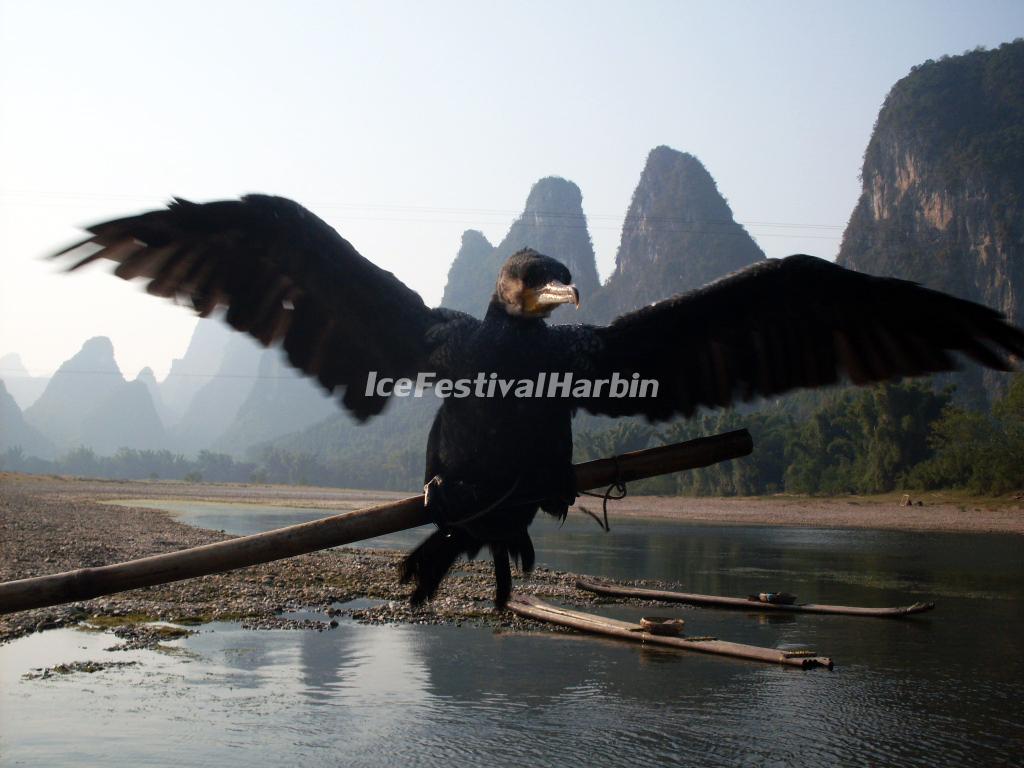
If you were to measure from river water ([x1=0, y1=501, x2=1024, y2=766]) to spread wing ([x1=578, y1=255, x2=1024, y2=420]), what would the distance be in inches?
228

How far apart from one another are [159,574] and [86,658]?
352 inches

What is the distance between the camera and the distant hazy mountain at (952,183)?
80.2m

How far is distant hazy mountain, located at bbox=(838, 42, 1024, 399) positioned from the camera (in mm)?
80250

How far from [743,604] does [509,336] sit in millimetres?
13523

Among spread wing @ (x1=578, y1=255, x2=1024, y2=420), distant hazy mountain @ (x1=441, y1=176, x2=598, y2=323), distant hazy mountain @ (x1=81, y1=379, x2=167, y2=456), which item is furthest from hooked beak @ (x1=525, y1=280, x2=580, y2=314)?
distant hazy mountain @ (x1=81, y1=379, x2=167, y2=456)

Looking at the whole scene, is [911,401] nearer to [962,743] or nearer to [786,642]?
[786,642]

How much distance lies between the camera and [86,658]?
11.2 metres

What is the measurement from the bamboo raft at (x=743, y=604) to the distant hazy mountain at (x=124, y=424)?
175441 millimetres

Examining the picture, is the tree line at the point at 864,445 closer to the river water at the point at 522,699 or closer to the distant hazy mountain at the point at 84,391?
the river water at the point at 522,699

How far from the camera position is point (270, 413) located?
165750 millimetres

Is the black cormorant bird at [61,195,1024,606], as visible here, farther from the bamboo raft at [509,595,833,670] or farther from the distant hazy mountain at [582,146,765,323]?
the distant hazy mountain at [582,146,765,323]

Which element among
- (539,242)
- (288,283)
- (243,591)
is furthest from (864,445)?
(539,242)

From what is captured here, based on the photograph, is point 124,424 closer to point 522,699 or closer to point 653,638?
point 653,638

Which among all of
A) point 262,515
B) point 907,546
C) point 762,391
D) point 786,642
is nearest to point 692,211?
point 262,515
